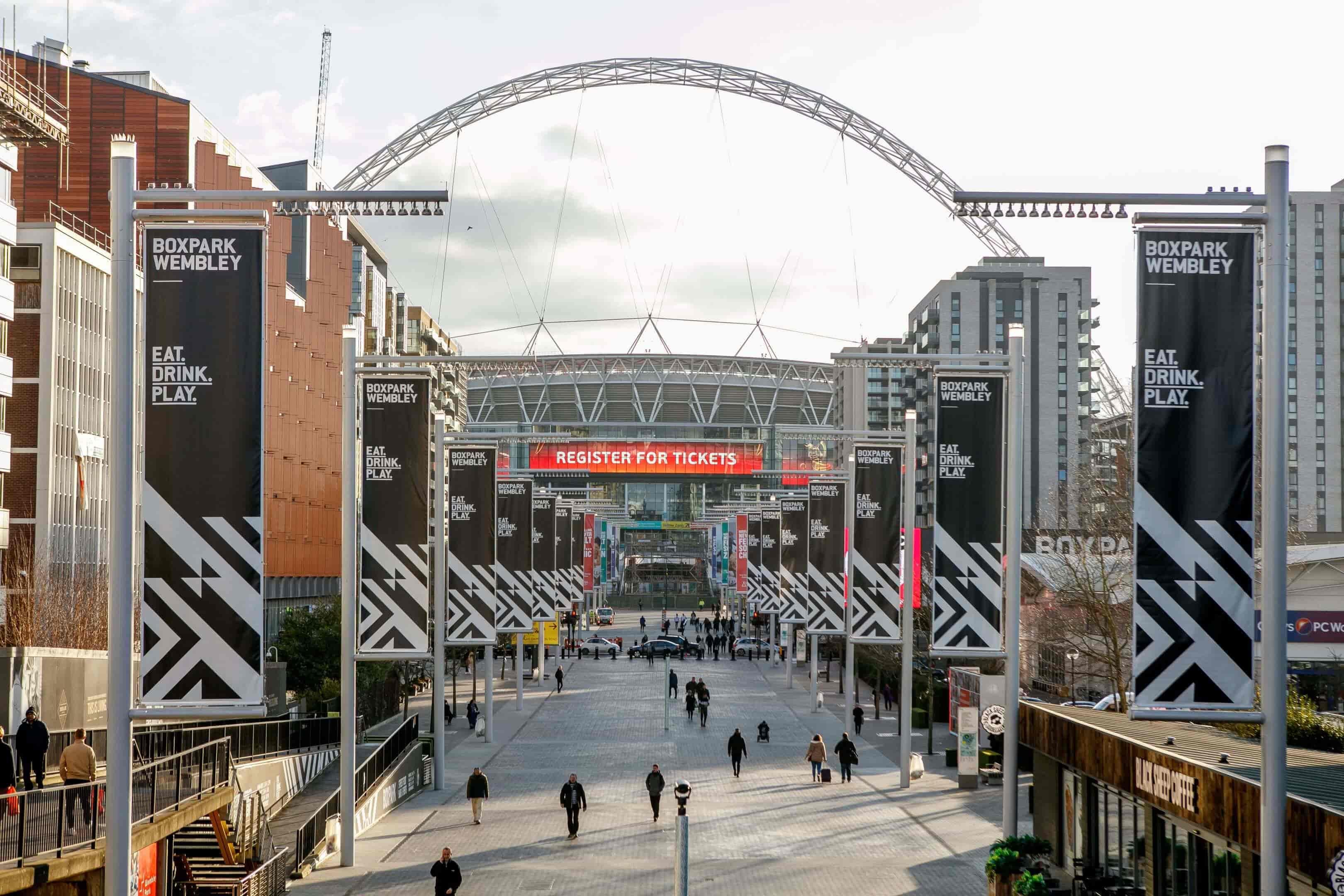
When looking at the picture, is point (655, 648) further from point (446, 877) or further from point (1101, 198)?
point (1101, 198)

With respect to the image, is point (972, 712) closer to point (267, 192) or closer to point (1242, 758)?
point (1242, 758)

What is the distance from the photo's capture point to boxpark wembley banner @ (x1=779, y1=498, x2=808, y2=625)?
5609cm

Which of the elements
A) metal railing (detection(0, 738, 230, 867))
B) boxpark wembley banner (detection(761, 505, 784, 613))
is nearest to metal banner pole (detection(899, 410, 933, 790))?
metal railing (detection(0, 738, 230, 867))

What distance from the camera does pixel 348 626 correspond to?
3019 cm

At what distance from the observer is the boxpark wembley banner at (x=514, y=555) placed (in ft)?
176

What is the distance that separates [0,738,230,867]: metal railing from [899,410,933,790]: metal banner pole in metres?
21.2

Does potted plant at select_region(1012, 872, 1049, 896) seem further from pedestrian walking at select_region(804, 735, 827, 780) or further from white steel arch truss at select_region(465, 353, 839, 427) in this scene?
white steel arch truss at select_region(465, 353, 839, 427)

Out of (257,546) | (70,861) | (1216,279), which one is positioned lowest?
(70,861)

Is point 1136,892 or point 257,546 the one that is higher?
point 257,546

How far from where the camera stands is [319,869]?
2998 cm

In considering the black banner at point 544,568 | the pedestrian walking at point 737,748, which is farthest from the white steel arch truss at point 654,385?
the pedestrian walking at point 737,748

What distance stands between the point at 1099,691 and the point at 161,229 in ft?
187

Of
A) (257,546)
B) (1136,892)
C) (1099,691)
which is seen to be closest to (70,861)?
(257,546)

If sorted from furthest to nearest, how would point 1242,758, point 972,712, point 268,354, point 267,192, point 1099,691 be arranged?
point 268,354 < point 1099,691 < point 972,712 < point 1242,758 < point 267,192
